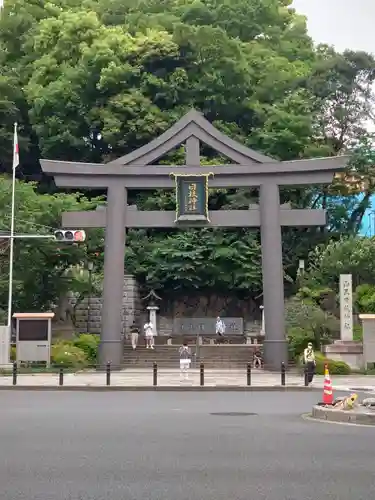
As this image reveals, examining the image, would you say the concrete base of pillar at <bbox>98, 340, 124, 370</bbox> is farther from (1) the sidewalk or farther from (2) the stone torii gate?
(1) the sidewalk

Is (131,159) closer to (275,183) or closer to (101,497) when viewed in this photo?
(275,183)

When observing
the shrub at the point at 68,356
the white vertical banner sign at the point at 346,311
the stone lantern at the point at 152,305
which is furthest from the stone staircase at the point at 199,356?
the stone lantern at the point at 152,305

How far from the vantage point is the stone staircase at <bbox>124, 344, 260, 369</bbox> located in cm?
3678

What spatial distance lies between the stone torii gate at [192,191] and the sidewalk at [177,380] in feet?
8.94

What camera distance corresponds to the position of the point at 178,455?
399 inches

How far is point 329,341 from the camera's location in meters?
36.7

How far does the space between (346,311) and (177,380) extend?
1107 cm

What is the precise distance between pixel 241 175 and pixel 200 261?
14.9 metres

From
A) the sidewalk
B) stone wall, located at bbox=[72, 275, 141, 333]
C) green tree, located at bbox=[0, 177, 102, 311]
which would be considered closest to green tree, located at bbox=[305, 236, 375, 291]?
the sidewalk

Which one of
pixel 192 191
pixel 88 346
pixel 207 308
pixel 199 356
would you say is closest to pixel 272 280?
pixel 192 191

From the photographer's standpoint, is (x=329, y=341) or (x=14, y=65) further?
(x=14, y=65)

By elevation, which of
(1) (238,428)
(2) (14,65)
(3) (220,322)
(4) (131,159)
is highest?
(2) (14,65)

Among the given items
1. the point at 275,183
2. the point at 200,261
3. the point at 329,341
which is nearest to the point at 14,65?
the point at 200,261

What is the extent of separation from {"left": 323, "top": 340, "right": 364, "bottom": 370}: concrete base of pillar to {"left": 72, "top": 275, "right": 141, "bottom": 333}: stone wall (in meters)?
18.5
